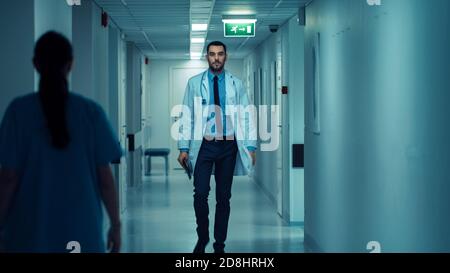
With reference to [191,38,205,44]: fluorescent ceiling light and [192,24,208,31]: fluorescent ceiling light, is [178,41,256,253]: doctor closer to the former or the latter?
[192,24,208,31]: fluorescent ceiling light

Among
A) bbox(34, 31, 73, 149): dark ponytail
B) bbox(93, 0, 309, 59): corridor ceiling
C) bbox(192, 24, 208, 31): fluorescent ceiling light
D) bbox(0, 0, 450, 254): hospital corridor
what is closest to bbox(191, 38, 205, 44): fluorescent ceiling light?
bbox(93, 0, 309, 59): corridor ceiling

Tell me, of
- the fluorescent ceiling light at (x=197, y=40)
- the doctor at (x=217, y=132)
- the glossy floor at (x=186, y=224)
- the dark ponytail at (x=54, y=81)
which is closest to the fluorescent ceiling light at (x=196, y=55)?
the fluorescent ceiling light at (x=197, y=40)

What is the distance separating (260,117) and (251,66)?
2.98m

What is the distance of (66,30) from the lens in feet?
18.7

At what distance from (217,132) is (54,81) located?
119 inches

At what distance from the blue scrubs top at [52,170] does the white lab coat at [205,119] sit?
9.26 feet

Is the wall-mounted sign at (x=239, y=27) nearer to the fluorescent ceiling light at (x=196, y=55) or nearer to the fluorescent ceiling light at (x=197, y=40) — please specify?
the fluorescent ceiling light at (x=197, y=40)

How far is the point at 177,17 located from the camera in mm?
9914

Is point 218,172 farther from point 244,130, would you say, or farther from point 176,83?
point 176,83

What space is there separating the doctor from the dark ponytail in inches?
112

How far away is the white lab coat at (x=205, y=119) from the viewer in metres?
5.94

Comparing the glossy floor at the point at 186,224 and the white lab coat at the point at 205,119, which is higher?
the white lab coat at the point at 205,119
